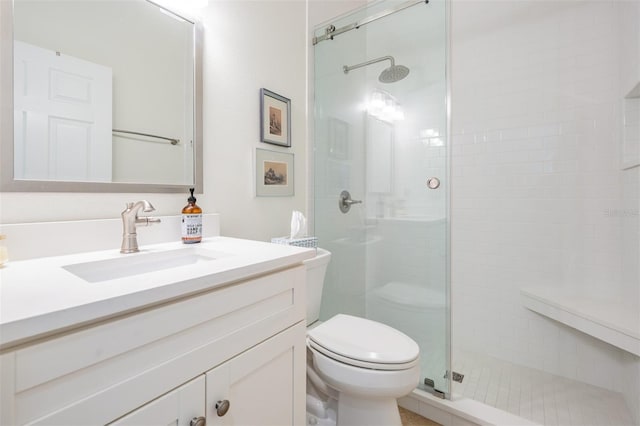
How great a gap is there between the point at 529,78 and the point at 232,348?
227 centimetres

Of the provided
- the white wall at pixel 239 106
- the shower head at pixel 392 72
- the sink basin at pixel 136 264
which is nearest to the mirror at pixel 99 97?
the white wall at pixel 239 106

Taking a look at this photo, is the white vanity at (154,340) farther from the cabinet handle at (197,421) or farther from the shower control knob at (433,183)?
the shower control knob at (433,183)

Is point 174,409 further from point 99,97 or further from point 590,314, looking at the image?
point 590,314

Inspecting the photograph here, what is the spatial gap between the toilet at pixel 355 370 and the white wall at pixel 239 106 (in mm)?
429

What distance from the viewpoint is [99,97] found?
964 millimetres

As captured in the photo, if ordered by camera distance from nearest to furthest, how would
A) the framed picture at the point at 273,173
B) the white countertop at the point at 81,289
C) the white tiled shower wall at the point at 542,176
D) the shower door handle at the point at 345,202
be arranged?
the white countertop at the point at 81,289, the framed picture at the point at 273,173, the white tiled shower wall at the point at 542,176, the shower door handle at the point at 345,202

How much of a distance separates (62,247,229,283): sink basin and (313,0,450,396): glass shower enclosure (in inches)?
40.4

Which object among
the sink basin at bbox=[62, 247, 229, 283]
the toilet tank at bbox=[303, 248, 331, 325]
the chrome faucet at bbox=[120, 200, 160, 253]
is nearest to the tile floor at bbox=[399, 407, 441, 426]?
the toilet tank at bbox=[303, 248, 331, 325]

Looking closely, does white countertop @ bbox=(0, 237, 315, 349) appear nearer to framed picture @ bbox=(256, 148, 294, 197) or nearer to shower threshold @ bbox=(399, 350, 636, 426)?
framed picture @ bbox=(256, 148, 294, 197)

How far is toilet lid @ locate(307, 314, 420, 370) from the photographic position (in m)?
1.06

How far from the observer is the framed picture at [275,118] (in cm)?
153

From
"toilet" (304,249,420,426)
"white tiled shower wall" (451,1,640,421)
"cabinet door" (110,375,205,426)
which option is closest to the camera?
"cabinet door" (110,375,205,426)

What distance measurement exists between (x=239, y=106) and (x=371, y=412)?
4.62 ft

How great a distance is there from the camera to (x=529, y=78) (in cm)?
192
